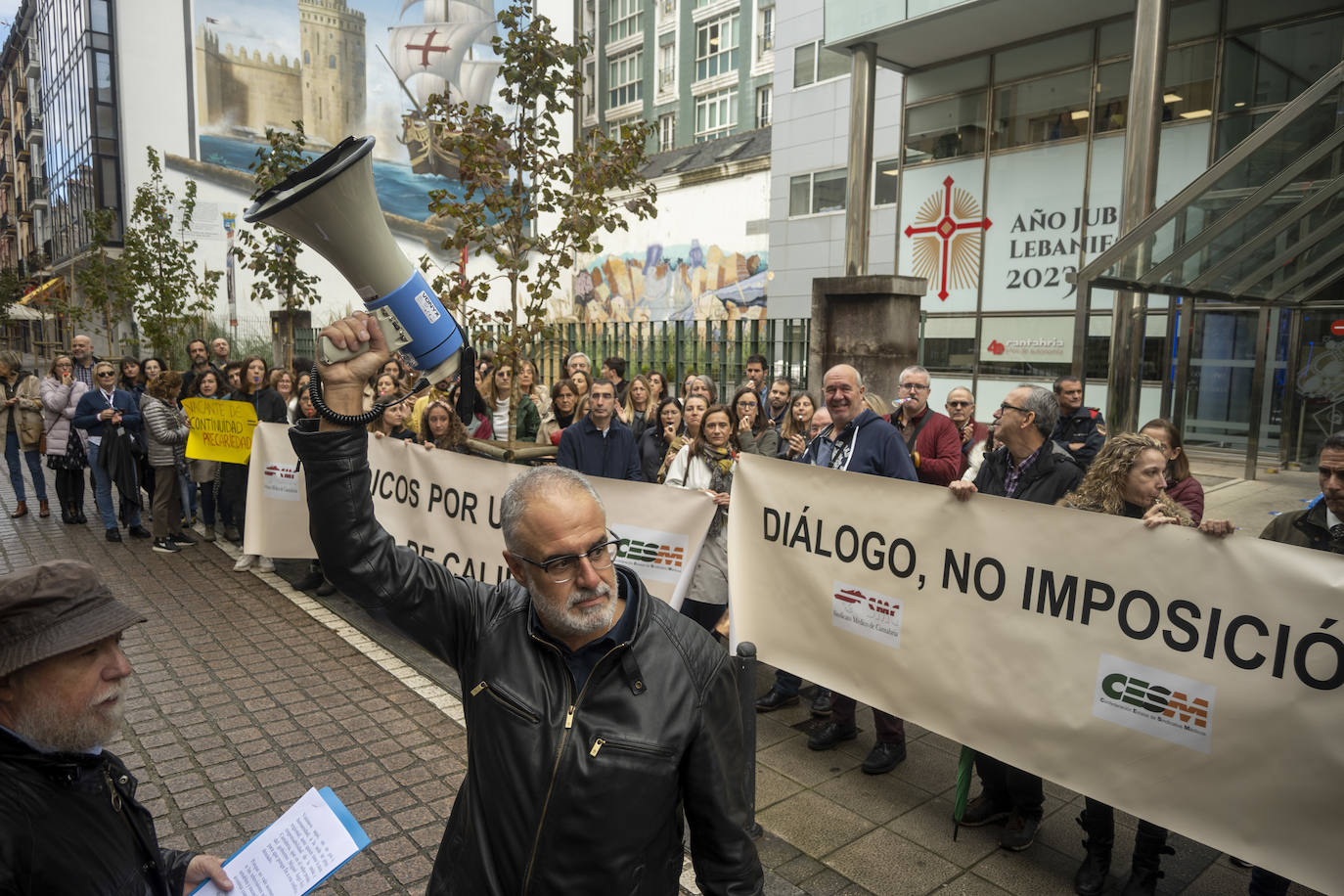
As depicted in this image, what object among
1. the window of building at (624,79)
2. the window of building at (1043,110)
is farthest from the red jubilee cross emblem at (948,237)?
the window of building at (624,79)

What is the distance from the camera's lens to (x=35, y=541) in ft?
31.0

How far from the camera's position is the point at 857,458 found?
16.0ft

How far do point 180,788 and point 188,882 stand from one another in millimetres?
2671

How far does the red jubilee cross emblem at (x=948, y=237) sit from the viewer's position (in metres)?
15.9

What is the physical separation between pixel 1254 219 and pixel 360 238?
8.90 m

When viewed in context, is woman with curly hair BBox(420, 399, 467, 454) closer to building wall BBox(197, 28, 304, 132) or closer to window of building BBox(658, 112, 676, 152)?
building wall BBox(197, 28, 304, 132)

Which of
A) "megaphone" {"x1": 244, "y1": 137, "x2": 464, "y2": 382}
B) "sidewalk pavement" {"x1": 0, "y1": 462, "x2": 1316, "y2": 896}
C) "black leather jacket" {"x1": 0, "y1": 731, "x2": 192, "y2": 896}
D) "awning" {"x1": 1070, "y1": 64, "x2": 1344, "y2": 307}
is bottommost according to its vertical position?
"sidewalk pavement" {"x1": 0, "y1": 462, "x2": 1316, "y2": 896}

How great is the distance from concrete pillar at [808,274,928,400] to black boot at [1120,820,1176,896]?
628 cm

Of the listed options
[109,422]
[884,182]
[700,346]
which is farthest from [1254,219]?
[884,182]

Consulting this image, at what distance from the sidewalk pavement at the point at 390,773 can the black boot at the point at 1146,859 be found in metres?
0.18

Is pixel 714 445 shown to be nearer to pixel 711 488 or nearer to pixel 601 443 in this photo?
pixel 711 488

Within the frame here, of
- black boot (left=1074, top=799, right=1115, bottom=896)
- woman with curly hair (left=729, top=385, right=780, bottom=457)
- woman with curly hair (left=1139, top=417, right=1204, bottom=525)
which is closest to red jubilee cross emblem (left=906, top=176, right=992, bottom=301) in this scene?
woman with curly hair (left=729, top=385, right=780, bottom=457)

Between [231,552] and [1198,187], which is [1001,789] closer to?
[1198,187]

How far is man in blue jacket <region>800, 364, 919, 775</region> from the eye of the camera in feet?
14.7
